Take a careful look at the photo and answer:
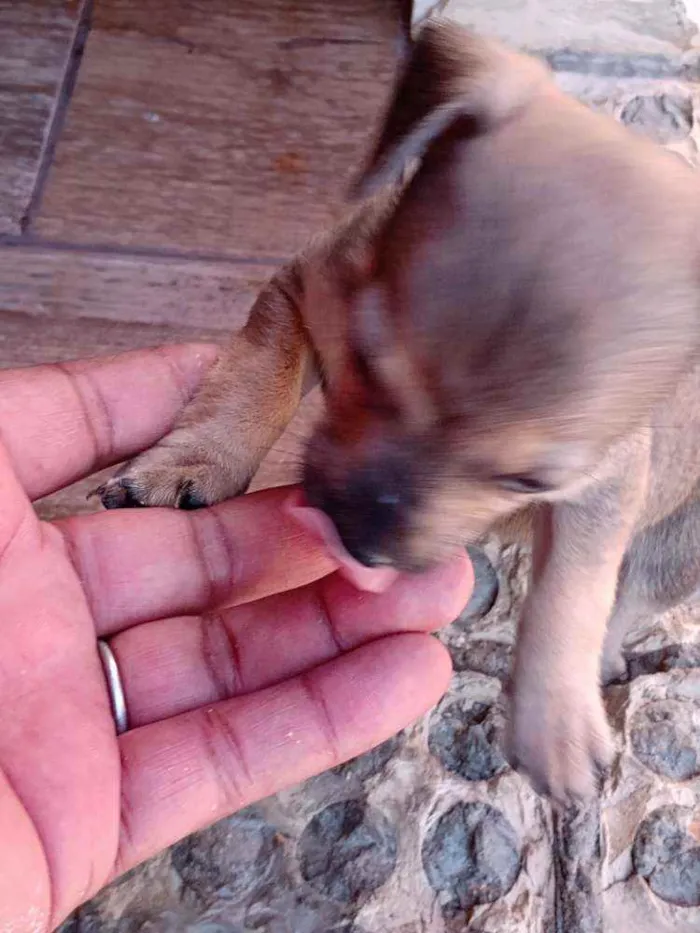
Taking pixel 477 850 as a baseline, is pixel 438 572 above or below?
above

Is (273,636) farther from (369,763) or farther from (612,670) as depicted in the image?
(612,670)

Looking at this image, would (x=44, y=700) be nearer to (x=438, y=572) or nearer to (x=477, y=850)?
(x=438, y=572)

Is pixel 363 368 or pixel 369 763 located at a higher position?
pixel 363 368

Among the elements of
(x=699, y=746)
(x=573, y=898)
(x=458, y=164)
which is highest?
(x=458, y=164)

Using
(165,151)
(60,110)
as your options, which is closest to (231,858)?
(165,151)

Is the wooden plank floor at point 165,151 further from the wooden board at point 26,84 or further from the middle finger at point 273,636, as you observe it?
the middle finger at point 273,636

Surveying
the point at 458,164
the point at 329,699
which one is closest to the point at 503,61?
the point at 458,164
